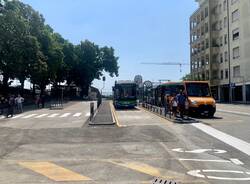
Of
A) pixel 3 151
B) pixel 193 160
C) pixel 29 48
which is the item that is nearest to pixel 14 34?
pixel 29 48

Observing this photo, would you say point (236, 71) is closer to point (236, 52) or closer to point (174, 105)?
point (236, 52)

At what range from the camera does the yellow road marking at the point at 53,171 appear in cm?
916

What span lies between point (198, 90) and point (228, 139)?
47.0ft

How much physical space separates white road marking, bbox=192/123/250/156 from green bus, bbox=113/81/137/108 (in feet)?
81.0

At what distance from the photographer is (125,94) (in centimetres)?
4566

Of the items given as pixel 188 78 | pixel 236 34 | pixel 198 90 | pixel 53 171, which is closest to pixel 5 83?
pixel 198 90

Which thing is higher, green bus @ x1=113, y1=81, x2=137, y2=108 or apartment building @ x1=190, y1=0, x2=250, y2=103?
apartment building @ x1=190, y1=0, x2=250, y2=103

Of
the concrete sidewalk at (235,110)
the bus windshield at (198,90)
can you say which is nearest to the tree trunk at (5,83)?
the concrete sidewalk at (235,110)

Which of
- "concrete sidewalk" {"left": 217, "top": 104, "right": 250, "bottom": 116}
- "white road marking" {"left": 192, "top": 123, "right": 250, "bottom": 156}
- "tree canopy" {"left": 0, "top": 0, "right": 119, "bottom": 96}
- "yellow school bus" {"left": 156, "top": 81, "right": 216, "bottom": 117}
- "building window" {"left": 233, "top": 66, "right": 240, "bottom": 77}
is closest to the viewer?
"white road marking" {"left": 192, "top": 123, "right": 250, "bottom": 156}

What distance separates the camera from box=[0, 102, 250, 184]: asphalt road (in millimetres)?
9289

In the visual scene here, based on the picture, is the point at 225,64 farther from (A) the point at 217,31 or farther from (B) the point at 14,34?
(B) the point at 14,34

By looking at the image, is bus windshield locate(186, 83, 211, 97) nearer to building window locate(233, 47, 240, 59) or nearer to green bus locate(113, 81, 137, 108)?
green bus locate(113, 81, 137, 108)

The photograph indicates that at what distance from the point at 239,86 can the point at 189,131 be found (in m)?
56.9

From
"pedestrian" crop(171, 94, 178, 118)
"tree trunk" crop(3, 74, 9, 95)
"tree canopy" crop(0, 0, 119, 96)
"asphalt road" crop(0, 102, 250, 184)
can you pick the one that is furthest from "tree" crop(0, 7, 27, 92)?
"asphalt road" crop(0, 102, 250, 184)
